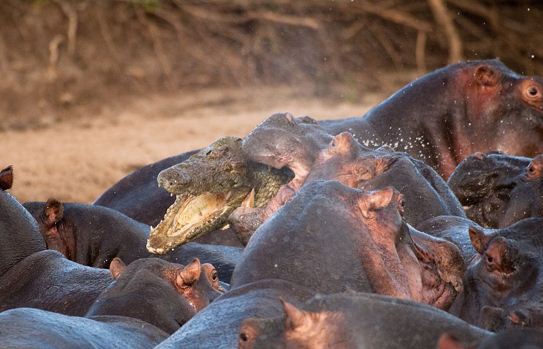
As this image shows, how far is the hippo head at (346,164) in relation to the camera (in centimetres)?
442

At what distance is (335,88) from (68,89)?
2391 mm

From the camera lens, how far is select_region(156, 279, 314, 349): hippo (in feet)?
9.98

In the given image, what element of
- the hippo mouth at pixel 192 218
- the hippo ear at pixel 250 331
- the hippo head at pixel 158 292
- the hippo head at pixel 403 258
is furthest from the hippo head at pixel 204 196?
the hippo ear at pixel 250 331

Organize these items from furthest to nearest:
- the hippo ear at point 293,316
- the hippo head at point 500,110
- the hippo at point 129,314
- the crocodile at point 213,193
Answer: the hippo head at point 500,110
the crocodile at point 213,193
the hippo at point 129,314
the hippo ear at point 293,316

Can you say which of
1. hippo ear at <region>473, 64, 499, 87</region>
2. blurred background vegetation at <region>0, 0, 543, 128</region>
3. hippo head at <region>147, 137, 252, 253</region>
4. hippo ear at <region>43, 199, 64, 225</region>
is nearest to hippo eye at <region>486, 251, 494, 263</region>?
hippo head at <region>147, 137, 252, 253</region>

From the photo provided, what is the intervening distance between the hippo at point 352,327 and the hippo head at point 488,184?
2188mm

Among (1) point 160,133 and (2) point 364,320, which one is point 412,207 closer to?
(2) point 364,320

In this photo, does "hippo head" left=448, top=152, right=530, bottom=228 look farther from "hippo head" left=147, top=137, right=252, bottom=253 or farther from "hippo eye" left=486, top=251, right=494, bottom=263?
"hippo eye" left=486, top=251, right=494, bottom=263

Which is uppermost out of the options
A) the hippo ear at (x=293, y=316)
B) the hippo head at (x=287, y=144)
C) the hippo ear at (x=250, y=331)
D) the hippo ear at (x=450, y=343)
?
the hippo ear at (x=450, y=343)

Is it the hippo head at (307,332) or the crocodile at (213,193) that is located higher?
the hippo head at (307,332)

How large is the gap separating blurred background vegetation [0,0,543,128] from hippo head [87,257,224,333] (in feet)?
23.3

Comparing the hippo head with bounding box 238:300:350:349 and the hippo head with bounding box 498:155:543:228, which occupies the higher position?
the hippo head with bounding box 238:300:350:349

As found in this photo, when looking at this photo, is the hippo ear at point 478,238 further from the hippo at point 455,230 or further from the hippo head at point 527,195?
the hippo head at point 527,195

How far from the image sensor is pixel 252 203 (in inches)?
191
